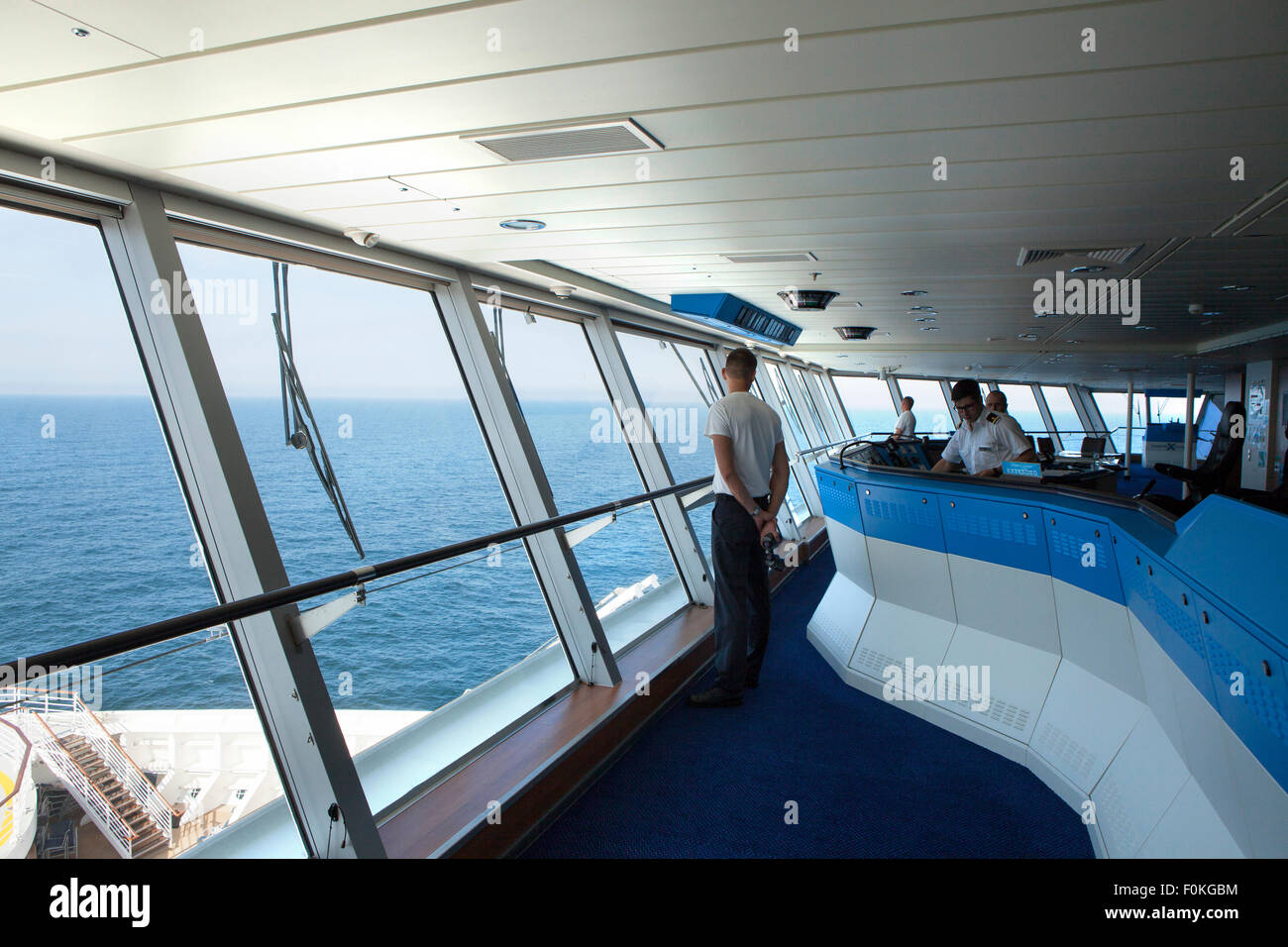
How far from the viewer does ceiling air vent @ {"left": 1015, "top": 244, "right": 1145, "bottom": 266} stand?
3883mm

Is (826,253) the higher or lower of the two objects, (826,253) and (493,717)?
the higher

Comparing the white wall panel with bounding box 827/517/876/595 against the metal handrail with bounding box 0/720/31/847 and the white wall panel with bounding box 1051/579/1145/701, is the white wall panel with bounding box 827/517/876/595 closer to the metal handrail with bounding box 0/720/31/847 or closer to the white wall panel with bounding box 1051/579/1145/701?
the white wall panel with bounding box 1051/579/1145/701

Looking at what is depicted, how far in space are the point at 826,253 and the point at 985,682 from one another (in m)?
2.33

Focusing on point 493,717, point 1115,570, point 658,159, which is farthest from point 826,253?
point 493,717

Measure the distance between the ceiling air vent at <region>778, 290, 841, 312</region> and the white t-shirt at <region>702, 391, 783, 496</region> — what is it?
6.89ft

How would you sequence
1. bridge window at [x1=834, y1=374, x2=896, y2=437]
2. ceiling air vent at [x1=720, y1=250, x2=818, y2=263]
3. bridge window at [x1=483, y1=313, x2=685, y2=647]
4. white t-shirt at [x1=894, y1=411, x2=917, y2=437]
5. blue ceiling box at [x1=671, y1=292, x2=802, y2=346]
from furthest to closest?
bridge window at [x1=834, y1=374, x2=896, y2=437]
white t-shirt at [x1=894, y1=411, x2=917, y2=437]
blue ceiling box at [x1=671, y1=292, x2=802, y2=346]
bridge window at [x1=483, y1=313, x2=685, y2=647]
ceiling air vent at [x1=720, y1=250, x2=818, y2=263]

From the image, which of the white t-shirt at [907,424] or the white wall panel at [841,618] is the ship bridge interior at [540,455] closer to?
the white wall panel at [841,618]

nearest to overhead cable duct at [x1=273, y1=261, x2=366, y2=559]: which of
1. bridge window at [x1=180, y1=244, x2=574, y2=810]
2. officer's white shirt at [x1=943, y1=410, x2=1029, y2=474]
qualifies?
bridge window at [x1=180, y1=244, x2=574, y2=810]

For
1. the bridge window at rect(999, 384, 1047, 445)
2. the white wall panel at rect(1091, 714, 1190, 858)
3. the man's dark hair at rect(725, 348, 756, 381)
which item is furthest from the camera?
the bridge window at rect(999, 384, 1047, 445)

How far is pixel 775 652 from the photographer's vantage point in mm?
Answer: 4605

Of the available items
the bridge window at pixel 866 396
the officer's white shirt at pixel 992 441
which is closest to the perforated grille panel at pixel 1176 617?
the officer's white shirt at pixel 992 441

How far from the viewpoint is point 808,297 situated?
553cm

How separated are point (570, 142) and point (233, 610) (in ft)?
5.13
